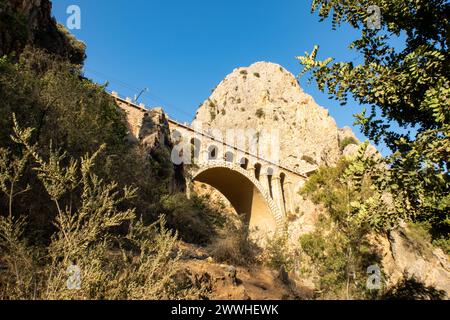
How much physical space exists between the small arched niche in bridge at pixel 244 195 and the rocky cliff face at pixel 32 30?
15.5 m

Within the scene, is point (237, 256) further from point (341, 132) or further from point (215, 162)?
point (341, 132)

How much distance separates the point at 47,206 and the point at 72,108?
4.15 meters

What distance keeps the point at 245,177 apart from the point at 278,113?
21.4 metres

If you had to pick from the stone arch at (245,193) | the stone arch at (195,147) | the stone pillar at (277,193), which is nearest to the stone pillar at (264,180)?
the stone pillar at (277,193)

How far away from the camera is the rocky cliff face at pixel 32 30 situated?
50.5 ft

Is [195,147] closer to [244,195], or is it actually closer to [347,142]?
[244,195]

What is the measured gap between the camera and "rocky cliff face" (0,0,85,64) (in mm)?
15391

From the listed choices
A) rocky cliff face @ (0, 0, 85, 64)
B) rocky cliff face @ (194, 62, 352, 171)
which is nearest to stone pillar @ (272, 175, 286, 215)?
rocky cliff face @ (194, 62, 352, 171)

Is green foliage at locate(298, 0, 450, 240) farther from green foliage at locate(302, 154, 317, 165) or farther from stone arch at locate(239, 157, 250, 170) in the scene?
green foliage at locate(302, 154, 317, 165)

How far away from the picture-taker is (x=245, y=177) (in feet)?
109

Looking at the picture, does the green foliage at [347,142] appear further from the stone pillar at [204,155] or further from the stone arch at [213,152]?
the stone pillar at [204,155]
